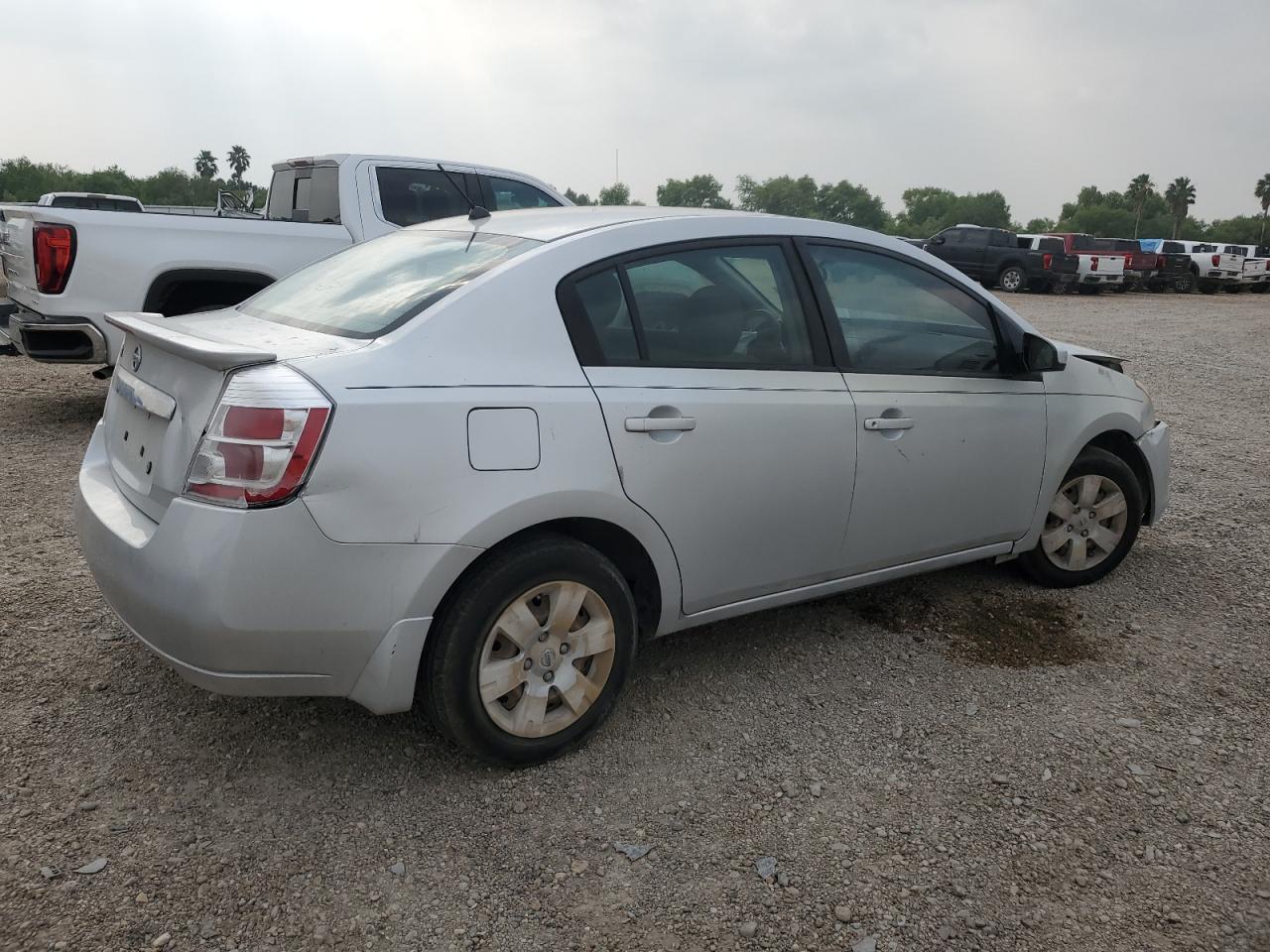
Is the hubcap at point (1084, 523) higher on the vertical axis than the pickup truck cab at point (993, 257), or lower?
lower

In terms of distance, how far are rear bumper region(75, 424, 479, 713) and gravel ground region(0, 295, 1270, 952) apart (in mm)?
434

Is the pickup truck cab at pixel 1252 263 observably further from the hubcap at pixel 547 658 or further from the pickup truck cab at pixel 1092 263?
the hubcap at pixel 547 658

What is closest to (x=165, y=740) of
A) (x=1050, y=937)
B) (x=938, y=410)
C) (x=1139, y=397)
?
(x=1050, y=937)

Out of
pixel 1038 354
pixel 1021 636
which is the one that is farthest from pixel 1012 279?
pixel 1021 636

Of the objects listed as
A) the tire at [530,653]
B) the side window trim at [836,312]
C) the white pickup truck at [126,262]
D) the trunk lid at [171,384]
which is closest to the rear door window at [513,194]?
the white pickup truck at [126,262]

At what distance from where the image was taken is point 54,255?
258 inches

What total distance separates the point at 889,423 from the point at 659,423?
1035 millimetres

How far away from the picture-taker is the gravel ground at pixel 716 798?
2527 mm

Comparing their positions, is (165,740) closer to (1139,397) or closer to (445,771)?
(445,771)

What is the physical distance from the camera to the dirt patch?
405 centimetres

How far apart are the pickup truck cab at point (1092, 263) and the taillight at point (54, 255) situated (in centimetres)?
2515

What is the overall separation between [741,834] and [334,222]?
6.21 meters

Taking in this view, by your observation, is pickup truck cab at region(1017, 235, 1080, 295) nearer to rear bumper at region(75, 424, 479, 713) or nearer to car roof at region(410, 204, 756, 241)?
car roof at region(410, 204, 756, 241)

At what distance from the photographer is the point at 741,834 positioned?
2.87 metres
